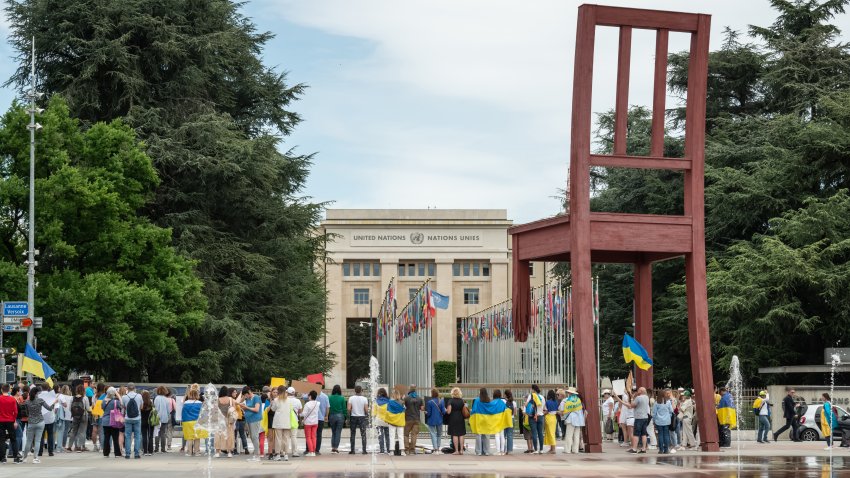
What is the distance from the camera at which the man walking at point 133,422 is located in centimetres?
2741

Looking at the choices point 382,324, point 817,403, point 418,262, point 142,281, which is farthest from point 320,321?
point 418,262

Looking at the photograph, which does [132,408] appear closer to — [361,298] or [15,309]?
[15,309]

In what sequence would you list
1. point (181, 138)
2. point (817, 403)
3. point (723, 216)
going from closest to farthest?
point (817, 403), point (181, 138), point (723, 216)

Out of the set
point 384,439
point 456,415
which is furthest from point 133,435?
point 456,415

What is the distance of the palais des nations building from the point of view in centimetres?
11269

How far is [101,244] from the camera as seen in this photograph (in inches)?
1658

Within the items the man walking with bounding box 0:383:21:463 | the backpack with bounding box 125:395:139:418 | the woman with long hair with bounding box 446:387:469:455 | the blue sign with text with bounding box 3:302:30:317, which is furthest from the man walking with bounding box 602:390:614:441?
the blue sign with text with bounding box 3:302:30:317

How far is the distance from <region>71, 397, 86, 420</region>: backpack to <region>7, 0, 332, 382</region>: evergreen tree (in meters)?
16.2

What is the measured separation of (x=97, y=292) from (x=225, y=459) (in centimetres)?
1403

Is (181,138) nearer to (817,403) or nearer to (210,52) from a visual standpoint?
(210,52)

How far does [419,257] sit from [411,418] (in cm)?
8391

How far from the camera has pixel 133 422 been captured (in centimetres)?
2761

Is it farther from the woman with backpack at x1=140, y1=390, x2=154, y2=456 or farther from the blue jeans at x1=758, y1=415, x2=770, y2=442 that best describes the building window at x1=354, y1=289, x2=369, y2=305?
the woman with backpack at x1=140, y1=390, x2=154, y2=456

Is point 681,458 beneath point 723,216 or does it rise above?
beneath
